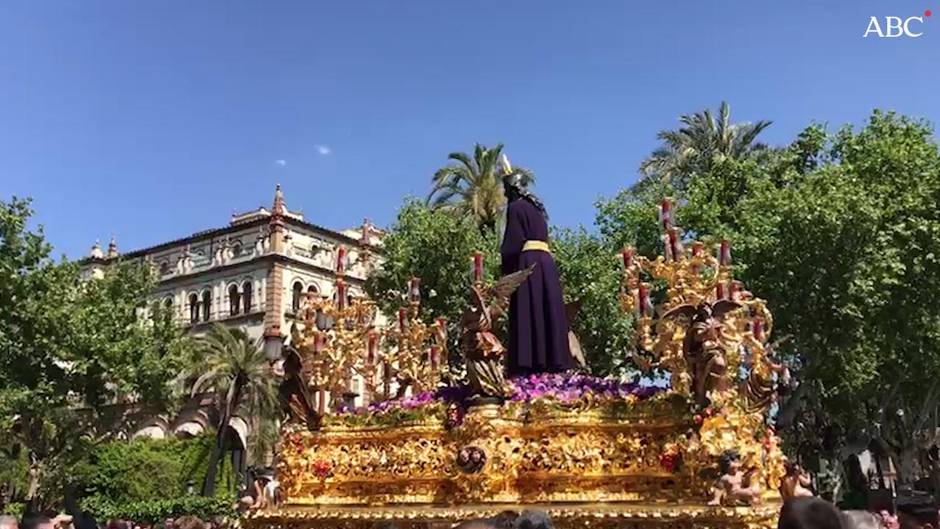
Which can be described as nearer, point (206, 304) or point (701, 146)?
point (701, 146)

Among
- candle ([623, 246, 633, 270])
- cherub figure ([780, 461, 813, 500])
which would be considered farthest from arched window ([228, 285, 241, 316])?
cherub figure ([780, 461, 813, 500])

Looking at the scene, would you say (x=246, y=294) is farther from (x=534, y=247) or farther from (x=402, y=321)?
(x=534, y=247)

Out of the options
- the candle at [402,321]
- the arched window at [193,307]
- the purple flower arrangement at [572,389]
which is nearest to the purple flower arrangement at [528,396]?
the purple flower arrangement at [572,389]

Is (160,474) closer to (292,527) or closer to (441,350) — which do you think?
(441,350)

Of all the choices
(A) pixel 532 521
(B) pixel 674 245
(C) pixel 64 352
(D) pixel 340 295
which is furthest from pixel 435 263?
(A) pixel 532 521

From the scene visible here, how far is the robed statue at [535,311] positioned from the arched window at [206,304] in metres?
37.5

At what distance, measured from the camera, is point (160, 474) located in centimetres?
3759

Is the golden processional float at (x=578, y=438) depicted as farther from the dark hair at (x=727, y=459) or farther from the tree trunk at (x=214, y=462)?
the tree trunk at (x=214, y=462)

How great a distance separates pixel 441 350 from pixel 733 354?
847cm

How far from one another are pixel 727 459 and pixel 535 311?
13.9ft

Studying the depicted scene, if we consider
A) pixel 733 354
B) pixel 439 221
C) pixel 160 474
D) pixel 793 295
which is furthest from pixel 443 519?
pixel 160 474

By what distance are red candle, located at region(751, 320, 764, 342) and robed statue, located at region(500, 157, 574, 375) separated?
9.56ft

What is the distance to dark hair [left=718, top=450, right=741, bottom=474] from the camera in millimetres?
10711

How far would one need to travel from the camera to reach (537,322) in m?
14.1
